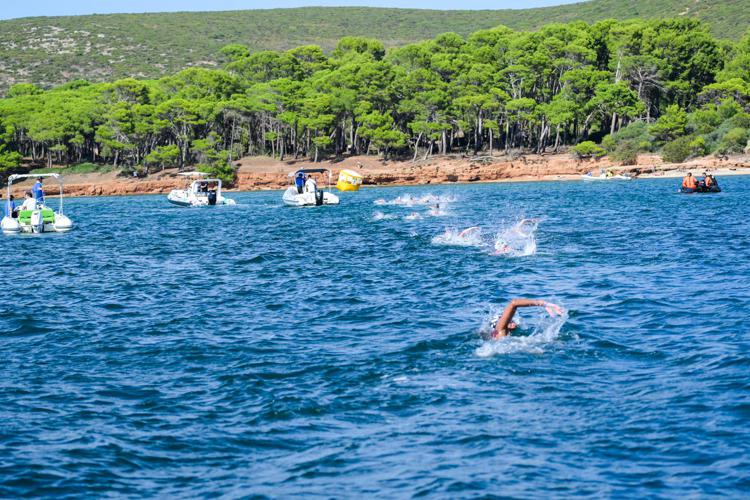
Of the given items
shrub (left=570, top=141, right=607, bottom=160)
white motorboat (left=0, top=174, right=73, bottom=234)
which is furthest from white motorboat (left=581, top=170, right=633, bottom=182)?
white motorboat (left=0, top=174, right=73, bottom=234)

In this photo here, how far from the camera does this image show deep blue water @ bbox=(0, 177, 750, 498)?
11195 millimetres

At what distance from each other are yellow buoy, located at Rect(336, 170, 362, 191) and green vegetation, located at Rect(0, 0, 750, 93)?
75671 mm

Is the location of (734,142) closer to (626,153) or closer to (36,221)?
(626,153)

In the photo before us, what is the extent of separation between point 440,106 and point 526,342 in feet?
275

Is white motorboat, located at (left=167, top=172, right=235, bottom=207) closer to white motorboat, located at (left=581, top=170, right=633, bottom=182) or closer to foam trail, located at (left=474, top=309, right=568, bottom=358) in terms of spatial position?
white motorboat, located at (left=581, top=170, right=633, bottom=182)

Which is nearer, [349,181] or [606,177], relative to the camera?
[349,181]

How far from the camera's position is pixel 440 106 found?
98.9 meters

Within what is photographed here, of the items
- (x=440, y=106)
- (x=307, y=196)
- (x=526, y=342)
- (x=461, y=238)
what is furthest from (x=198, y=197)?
(x=526, y=342)

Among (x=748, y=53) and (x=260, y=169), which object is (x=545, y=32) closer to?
(x=748, y=53)

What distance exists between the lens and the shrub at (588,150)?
303ft

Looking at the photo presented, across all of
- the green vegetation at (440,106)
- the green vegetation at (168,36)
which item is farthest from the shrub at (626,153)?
the green vegetation at (168,36)

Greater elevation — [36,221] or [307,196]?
[36,221]

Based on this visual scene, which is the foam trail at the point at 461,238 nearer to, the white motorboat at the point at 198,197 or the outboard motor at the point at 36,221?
the outboard motor at the point at 36,221

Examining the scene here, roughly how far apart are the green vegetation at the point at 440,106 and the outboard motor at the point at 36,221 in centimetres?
4841
